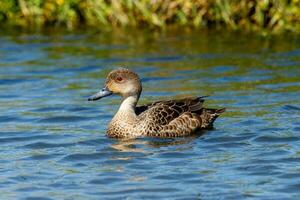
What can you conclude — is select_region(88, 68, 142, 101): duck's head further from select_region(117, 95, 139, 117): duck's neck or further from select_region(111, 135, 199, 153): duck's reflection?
select_region(111, 135, 199, 153): duck's reflection

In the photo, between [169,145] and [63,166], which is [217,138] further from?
[63,166]

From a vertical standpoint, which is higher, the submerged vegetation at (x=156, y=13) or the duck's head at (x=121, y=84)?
the submerged vegetation at (x=156, y=13)

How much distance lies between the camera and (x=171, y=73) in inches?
581

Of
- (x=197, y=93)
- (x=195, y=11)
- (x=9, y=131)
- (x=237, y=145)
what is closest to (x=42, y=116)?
(x=9, y=131)

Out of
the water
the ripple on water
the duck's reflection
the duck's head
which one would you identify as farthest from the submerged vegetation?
the duck's reflection

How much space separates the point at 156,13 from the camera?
1683 cm

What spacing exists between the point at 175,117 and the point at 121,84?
680 mm

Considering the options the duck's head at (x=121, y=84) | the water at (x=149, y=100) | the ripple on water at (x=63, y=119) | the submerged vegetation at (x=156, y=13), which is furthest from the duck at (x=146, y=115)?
the submerged vegetation at (x=156, y=13)

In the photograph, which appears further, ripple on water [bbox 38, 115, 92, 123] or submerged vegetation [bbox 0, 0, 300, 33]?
submerged vegetation [bbox 0, 0, 300, 33]

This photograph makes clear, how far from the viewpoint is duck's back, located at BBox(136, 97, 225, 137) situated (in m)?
11.2

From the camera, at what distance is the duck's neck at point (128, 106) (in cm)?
1126

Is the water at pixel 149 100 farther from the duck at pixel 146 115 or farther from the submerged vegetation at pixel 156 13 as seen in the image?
the submerged vegetation at pixel 156 13

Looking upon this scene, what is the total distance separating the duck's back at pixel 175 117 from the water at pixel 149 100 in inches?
5.3

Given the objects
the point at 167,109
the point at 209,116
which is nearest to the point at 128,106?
the point at 167,109
